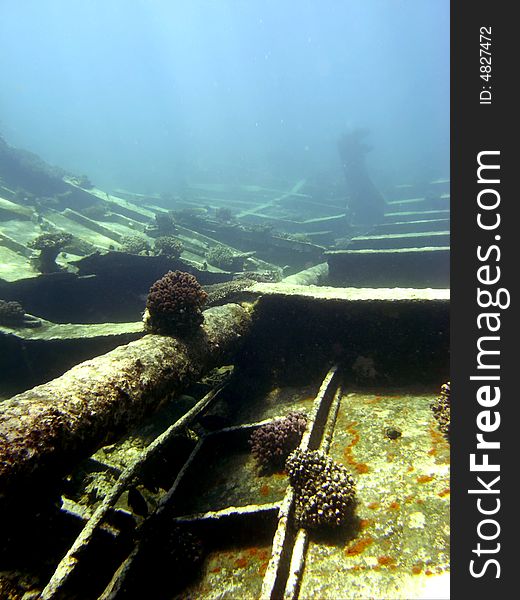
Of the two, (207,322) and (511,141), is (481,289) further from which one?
(207,322)

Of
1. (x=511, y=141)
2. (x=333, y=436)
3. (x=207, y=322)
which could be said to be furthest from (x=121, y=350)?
(x=511, y=141)

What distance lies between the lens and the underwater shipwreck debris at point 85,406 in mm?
2445

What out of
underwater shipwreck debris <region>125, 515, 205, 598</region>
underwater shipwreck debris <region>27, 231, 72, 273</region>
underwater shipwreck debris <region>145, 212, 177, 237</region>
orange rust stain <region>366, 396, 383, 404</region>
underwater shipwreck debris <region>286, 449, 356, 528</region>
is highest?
underwater shipwreck debris <region>145, 212, 177, 237</region>

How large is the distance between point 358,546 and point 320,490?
50 cm

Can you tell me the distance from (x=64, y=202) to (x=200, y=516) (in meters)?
27.3

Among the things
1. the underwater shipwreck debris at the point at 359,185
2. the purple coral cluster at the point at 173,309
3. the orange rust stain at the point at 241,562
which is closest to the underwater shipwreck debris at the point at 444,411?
the orange rust stain at the point at 241,562

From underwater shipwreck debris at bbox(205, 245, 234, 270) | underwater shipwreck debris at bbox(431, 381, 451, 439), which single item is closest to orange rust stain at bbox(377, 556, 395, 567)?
underwater shipwreck debris at bbox(431, 381, 451, 439)

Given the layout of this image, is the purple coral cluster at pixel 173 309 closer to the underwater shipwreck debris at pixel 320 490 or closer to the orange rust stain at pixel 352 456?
the underwater shipwreck debris at pixel 320 490

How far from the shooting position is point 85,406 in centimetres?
297

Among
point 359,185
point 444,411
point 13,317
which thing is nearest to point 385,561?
point 444,411

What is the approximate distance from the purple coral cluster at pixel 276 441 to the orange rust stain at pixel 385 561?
60.4 inches

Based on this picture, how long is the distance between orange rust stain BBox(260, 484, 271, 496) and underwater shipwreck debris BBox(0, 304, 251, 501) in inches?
60.2

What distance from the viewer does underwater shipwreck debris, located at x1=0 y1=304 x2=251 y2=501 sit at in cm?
245

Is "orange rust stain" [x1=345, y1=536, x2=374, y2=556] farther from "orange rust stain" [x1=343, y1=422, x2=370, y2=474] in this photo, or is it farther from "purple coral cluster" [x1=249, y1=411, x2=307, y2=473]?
"purple coral cluster" [x1=249, y1=411, x2=307, y2=473]
